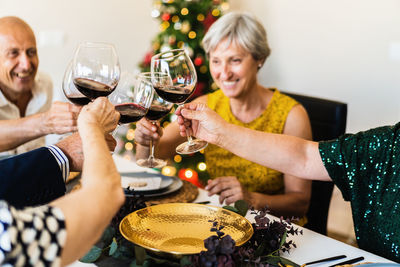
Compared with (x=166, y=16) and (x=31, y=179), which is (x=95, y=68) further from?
(x=166, y=16)

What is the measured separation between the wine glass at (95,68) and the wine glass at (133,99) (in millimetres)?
106

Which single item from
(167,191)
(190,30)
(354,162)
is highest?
(190,30)

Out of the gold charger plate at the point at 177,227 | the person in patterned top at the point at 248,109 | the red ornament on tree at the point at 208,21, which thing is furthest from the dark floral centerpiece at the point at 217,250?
the red ornament on tree at the point at 208,21

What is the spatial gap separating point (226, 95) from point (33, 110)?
0.99 m

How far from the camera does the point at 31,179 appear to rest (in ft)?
3.57

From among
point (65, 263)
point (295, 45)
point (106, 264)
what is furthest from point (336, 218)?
point (65, 263)

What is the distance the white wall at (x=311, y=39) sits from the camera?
9.87 feet

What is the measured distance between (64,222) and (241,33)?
1347 mm

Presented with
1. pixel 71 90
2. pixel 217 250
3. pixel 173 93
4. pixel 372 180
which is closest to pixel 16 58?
pixel 71 90

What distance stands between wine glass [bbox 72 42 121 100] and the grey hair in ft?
2.44

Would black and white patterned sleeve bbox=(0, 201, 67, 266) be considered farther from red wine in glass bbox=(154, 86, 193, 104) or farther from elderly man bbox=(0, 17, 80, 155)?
elderly man bbox=(0, 17, 80, 155)

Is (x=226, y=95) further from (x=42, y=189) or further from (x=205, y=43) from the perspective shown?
(x=42, y=189)

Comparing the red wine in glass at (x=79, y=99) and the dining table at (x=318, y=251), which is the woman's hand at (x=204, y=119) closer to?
the red wine in glass at (x=79, y=99)

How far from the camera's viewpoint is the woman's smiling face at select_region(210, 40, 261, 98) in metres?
1.86
